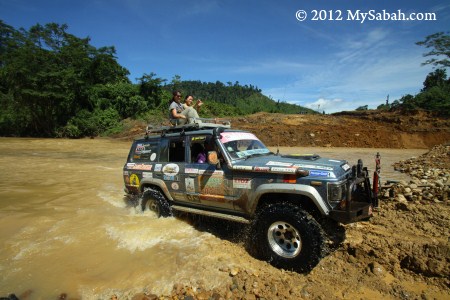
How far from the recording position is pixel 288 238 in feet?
12.9

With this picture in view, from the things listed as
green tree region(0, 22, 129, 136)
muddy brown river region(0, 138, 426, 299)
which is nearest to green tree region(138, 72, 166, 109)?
green tree region(0, 22, 129, 136)

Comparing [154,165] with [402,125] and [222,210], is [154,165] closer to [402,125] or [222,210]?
[222,210]

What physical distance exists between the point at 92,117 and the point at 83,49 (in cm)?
910

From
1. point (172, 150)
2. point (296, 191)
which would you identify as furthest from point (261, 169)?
point (172, 150)

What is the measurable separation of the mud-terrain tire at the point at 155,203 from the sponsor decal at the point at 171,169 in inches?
19.6

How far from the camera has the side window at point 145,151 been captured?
5.91m

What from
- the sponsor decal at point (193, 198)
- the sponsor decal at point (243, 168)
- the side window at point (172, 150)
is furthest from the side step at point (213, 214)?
the side window at point (172, 150)

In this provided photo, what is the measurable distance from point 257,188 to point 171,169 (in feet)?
6.45

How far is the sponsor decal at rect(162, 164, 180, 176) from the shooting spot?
539 centimetres

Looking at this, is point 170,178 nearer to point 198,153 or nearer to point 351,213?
point 198,153

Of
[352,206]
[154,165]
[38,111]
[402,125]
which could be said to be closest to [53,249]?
[154,165]

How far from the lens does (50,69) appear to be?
98.5 ft

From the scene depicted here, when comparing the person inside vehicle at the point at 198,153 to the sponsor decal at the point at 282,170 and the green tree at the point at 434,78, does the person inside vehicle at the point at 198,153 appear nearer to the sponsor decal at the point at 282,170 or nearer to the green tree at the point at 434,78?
the sponsor decal at the point at 282,170

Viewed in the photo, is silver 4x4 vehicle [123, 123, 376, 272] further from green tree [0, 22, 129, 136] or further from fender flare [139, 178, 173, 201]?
green tree [0, 22, 129, 136]
